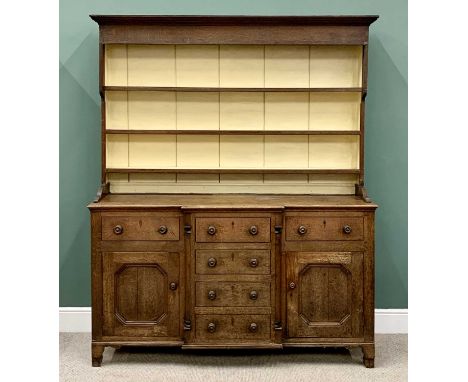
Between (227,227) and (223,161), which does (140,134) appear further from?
(227,227)

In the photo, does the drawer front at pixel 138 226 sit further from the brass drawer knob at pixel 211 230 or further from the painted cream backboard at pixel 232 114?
the painted cream backboard at pixel 232 114

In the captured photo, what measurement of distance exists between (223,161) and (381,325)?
4.62 feet

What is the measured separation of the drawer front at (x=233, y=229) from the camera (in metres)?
3.15

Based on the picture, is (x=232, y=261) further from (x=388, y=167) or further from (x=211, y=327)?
(x=388, y=167)

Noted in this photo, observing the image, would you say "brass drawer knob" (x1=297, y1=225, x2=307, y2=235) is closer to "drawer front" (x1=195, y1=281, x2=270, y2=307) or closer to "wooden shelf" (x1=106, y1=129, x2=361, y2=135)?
"drawer front" (x1=195, y1=281, x2=270, y2=307)

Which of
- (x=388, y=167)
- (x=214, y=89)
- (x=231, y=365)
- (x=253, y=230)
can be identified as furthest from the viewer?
(x=388, y=167)

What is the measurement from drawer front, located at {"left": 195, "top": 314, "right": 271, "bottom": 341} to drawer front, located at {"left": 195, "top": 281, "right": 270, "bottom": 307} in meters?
0.07

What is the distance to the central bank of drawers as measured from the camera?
3.15 meters

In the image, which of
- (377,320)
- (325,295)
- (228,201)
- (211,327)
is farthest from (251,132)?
(377,320)

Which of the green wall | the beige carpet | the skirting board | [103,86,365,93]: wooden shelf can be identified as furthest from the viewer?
the skirting board

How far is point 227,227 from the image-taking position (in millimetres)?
3148

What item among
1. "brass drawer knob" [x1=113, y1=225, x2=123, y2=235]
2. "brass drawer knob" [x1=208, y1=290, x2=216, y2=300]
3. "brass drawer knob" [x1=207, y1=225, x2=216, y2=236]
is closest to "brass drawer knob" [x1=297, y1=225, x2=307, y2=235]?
"brass drawer knob" [x1=207, y1=225, x2=216, y2=236]

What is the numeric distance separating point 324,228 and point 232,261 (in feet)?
1.67

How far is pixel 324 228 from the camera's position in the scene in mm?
3186
